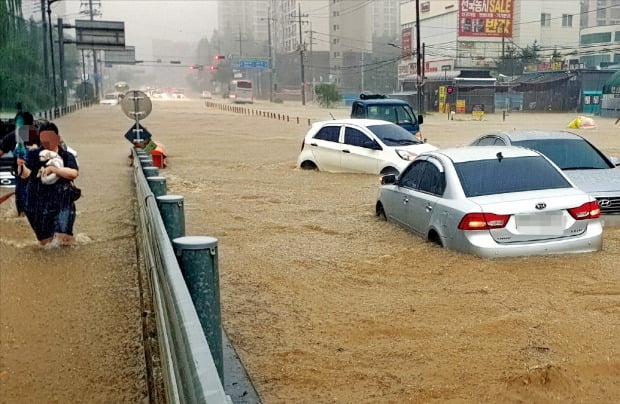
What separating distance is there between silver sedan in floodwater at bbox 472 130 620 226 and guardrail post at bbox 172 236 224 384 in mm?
6054

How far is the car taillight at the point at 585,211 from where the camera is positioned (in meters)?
6.79

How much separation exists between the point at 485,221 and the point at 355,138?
8642 millimetres

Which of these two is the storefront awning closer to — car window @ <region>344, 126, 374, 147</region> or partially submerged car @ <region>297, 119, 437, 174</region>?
partially submerged car @ <region>297, 119, 437, 174</region>

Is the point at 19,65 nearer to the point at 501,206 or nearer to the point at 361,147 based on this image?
the point at 361,147

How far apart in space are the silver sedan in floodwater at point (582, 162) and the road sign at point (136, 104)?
8501 millimetres

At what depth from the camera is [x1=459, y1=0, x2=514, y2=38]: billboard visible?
88750mm

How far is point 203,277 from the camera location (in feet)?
10.9

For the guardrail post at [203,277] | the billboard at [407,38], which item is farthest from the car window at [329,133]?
the billboard at [407,38]

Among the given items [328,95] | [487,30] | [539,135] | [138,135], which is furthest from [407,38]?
[539,135]

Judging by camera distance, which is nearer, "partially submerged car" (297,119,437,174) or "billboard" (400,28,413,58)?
"partially submerged car" (297,119,437,174)

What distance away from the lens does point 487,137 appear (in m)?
11.1

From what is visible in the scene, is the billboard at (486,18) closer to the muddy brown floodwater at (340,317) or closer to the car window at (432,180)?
the muddy brown floodwater at (340,317)

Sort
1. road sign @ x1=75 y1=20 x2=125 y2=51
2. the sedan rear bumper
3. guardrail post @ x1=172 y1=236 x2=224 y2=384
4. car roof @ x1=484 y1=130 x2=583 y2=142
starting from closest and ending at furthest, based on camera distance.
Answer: guardrail post @ x1=172 y1=236 x2=224 y2=384 → the sedan rear bumper → car roof @ x1=484 y1=130 x2=583 y2=142 → road sign @ x1=75 y1=20 x2=125 y2=51

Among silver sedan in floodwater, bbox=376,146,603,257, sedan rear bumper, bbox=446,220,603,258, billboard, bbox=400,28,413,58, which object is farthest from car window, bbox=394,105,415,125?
billboard, bbox=400,28,413,58
